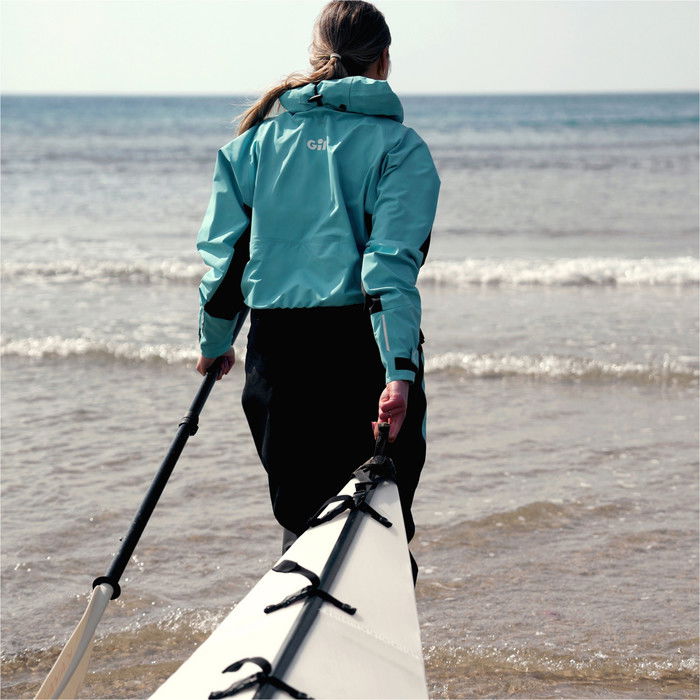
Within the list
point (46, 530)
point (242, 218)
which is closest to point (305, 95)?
point (242, 218)

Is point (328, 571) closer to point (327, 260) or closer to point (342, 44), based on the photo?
point (327, 260)

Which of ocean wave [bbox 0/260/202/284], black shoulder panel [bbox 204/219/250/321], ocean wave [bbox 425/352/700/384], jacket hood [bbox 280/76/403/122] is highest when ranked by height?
jacket hood [bbox 280/76/403/122]

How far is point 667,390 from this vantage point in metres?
6.59

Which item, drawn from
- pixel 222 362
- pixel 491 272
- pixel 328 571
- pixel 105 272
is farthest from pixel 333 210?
pixel 105 272

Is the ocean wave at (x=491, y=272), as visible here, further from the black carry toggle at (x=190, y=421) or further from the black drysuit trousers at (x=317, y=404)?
the black drysuit trousers at (x=317, y=404)

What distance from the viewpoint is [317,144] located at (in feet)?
7.70

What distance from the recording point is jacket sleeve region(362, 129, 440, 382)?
2199 mm

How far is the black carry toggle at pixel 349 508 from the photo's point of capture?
7.57 ft

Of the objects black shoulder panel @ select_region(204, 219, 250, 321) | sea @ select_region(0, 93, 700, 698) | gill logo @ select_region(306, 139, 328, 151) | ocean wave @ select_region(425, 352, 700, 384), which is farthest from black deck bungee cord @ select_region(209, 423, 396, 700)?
ocean wave @ select_region(425, 352, 700, 384)

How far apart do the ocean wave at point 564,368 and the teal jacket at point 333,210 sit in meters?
4.57

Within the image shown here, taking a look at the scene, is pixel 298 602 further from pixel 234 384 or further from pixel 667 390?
pixel 667 390

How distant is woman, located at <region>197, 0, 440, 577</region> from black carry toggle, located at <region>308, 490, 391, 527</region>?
0.45ft

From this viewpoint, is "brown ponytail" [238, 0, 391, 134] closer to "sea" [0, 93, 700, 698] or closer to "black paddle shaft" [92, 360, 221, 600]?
"sea" [0, 93, 700, 698]

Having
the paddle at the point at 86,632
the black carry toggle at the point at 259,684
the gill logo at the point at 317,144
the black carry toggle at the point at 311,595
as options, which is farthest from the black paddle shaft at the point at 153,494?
the gill logo at the point at 317,144
